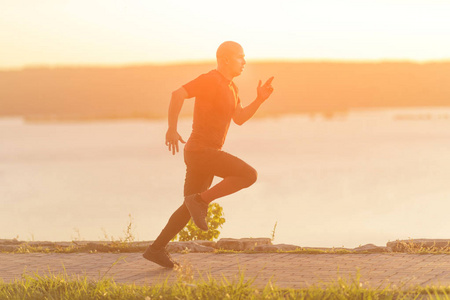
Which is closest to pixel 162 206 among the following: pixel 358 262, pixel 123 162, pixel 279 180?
pixel 279 180

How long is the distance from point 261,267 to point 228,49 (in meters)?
2.10

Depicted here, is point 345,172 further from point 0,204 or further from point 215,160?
point 215,160

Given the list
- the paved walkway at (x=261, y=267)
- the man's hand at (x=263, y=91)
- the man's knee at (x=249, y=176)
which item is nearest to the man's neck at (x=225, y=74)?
the man's hand at (x=263, y=91)

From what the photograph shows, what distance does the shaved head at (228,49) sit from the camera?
30.3 ft

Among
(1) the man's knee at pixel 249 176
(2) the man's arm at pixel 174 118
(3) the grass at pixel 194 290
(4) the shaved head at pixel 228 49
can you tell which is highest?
(4) the shaved head at pixel 228 49

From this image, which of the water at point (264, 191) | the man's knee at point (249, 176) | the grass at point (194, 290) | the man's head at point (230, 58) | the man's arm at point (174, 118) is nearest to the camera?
the grass at point (194, 290)

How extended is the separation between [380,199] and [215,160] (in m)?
25.6

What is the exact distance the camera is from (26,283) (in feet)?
29.2

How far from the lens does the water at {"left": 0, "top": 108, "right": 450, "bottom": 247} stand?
24.9 metres

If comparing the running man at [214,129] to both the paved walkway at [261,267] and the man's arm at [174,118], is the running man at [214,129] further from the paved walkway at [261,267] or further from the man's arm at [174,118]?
the paved walkway at [261,267]

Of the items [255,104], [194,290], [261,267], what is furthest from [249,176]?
[194,290]

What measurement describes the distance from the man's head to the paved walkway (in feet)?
5.91

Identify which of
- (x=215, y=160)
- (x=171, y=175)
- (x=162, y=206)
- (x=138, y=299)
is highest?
(x=171, y=175)

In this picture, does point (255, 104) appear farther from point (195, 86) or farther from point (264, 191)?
point (264, 191)
